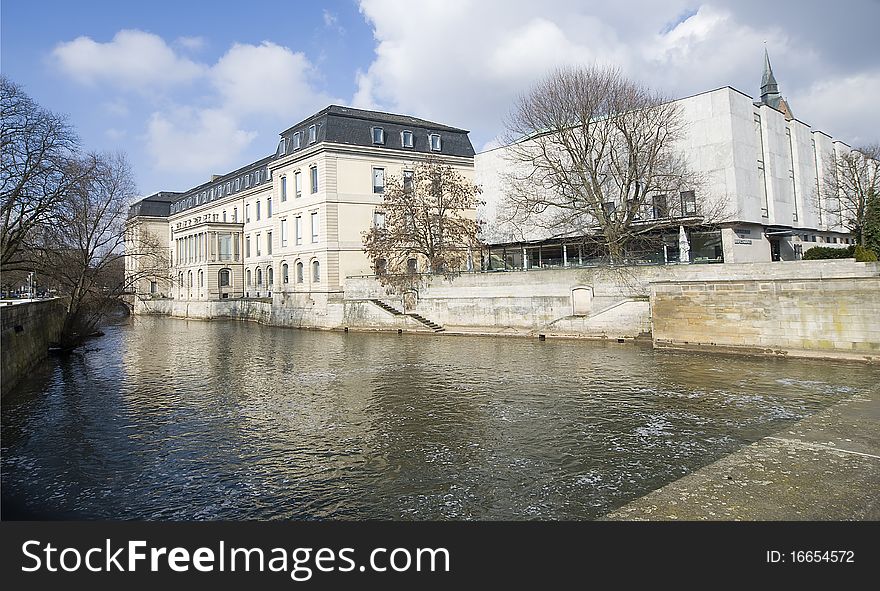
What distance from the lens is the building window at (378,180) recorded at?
43688 mm

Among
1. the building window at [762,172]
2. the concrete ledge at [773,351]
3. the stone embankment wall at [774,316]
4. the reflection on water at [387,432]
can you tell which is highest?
the building window at [762,172]

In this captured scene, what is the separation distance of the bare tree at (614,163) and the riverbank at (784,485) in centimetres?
2096

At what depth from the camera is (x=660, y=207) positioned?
2944 cm

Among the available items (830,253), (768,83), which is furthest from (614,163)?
(768,83)

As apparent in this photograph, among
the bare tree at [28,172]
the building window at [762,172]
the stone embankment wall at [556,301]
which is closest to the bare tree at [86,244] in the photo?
the bare tree at [28,172]

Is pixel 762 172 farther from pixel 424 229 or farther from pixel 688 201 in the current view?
pixel 424 229

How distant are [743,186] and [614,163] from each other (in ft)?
21.6

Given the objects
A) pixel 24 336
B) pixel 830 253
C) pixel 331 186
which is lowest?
pixel 24 336

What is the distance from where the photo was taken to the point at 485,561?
4.52 meters

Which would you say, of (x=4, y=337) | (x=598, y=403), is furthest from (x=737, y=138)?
(x=4, y=337)

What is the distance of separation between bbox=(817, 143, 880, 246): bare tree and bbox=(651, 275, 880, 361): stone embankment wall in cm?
2115

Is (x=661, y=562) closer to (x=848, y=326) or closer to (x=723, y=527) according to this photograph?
(x=723, y=527)

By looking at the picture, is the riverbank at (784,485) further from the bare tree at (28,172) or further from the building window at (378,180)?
the building window at (378,180)

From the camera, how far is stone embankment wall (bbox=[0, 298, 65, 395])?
14922mm
